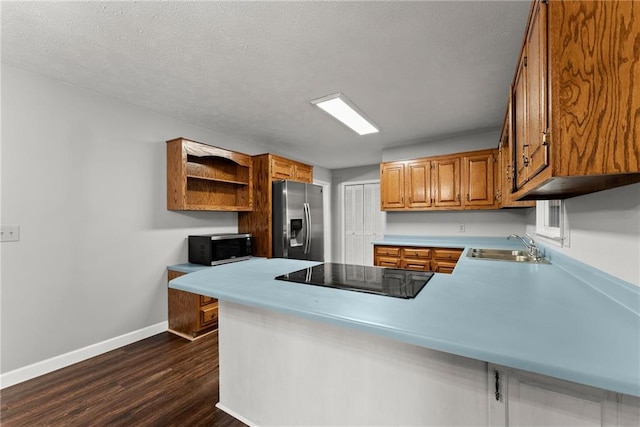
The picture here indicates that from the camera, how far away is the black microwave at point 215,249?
3.16 metres

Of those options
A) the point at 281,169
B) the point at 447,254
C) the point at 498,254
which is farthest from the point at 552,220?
the point at 281,169

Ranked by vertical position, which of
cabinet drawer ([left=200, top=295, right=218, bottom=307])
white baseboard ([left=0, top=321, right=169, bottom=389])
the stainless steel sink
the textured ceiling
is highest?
the textured ceiling

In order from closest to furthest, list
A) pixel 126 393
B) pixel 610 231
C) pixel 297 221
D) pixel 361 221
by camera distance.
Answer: pixel 610 231, pixel 126 393, pixel 297 221, pixel 361 221

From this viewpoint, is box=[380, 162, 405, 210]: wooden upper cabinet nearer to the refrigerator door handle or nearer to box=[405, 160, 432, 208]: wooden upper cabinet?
box=[405, 160, 432, 208]: wooden upper cabinet

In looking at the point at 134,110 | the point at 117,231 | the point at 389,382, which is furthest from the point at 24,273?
the point at 389,382

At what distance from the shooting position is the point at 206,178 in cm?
323

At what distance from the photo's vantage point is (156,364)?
94.3 inches

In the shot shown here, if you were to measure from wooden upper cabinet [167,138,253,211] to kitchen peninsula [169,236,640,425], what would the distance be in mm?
1719

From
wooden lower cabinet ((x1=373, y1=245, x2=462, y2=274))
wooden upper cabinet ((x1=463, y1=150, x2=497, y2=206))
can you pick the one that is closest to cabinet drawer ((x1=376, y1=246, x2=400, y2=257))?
wooden lower cabinet ((x1=373, y1=245, x2=462, y2=274))

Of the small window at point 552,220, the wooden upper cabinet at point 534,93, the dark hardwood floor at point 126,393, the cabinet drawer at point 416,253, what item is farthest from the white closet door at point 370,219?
the wooden upper cabinet at point 534,93

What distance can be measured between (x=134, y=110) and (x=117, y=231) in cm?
126

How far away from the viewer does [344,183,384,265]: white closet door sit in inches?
239

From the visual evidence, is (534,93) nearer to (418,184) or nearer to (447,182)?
(447,182)

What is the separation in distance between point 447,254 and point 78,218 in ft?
12.9
